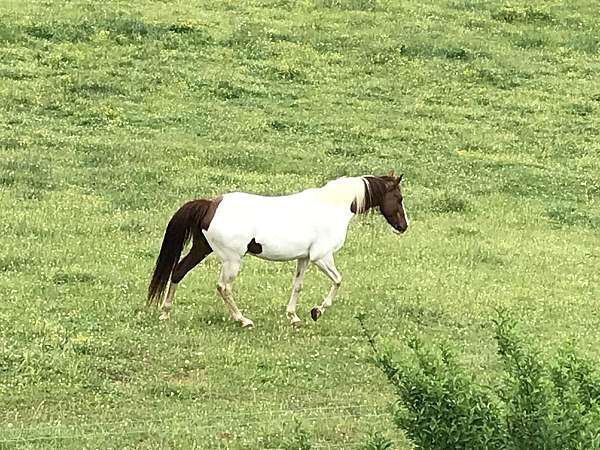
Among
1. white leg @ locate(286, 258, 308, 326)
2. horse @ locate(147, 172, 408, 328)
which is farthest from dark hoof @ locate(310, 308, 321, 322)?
white leg @ locate(286, 258, 308, 326)

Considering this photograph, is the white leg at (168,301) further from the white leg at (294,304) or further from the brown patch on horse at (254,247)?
the white leg at (294,304)

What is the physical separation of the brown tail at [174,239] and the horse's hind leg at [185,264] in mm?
71

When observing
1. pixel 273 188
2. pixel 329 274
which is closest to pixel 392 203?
pixel 329 274

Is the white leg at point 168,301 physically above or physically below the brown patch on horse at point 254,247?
below

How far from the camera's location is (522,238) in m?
14.8

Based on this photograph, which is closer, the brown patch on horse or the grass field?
the grass field

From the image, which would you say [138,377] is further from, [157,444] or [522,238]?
[522,238]

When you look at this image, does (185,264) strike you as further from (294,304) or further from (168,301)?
(294,304)

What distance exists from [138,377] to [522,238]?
7469 millimetres

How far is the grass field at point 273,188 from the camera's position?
27.8 feet

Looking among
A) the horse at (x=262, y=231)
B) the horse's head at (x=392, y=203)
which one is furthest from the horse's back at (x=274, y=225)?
the horse's head at (x=392, y=203)

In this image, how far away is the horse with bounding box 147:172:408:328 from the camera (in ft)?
33.1

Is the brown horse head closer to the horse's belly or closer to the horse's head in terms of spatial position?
the horse's head

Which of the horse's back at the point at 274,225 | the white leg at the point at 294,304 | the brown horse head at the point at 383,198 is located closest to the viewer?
the horse's back at the point at 274,225
